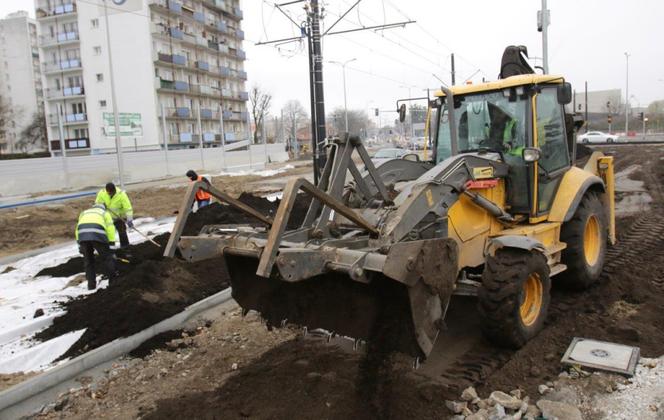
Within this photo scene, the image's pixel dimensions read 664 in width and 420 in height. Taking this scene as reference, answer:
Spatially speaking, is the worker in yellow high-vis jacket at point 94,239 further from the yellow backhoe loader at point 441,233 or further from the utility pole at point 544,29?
the utility pole at point 544,29

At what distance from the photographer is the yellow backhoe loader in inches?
160

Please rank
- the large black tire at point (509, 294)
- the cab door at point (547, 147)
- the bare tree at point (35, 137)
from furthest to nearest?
the bare tree at point (35, 137), the cab door at point (547, 147), the large black tire at point (509, 294)

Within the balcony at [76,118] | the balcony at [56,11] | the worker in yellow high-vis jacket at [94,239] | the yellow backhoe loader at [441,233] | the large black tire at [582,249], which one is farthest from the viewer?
the balcony at [56,11]


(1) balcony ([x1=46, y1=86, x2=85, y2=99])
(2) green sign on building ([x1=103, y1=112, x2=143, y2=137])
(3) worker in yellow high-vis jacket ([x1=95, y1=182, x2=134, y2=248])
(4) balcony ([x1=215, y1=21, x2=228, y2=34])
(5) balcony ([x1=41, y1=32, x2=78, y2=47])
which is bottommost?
(3) worker in yellow high-vis jacket ([x1=95, y1=182, x2=134, y2=248])

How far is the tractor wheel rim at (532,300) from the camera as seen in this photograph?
207 inches

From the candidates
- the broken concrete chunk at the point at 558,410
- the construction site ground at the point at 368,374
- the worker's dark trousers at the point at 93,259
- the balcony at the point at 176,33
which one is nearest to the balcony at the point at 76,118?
the balcony at the point at 176,33

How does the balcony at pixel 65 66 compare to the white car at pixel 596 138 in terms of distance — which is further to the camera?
the balcony at pixel 65 66

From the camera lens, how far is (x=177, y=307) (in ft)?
22.5

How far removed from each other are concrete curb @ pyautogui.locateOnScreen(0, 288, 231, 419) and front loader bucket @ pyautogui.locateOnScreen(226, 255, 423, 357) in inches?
59.5

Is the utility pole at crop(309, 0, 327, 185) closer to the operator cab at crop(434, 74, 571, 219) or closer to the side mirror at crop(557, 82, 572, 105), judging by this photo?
the operator cab at crop(434, 74, 571, 219)

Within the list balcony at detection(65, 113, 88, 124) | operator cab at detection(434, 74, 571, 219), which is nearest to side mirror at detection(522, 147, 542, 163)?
operator cab at detection(434, 74, 571, 219)

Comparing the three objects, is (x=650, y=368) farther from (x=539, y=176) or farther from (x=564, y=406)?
(x=539, y=176)

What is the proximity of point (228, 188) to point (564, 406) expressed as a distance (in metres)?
21.3

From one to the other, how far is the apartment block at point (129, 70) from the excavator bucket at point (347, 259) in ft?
153
